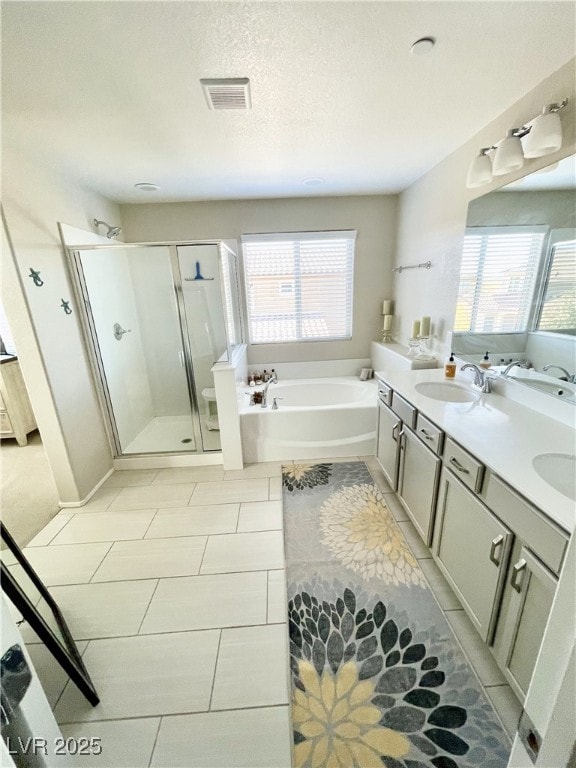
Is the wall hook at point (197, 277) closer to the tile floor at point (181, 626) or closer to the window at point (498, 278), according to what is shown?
the tile floor at point (181, 626)

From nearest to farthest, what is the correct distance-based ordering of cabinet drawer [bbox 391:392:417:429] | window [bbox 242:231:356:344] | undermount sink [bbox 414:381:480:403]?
1. cabinet drawer [bbox 391:392:417:429]
2. undermount sink [bbox 414:381:480:403]
3. window [bbox 242:231:356:344]

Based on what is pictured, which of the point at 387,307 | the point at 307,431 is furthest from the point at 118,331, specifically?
the point at 387,307

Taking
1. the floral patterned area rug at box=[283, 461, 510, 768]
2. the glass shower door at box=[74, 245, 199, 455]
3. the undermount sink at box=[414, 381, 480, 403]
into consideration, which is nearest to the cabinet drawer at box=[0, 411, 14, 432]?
the glass shower door at box=[74, 245, 199, 455]

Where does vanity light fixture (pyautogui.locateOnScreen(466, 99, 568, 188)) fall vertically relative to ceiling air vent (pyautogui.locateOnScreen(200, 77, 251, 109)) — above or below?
below

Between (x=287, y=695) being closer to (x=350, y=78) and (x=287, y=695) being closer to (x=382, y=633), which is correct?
(x=382, y=633)

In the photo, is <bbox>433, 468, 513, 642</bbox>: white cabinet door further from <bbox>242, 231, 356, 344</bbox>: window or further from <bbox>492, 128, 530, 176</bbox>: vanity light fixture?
<bbox>242, 231, 356, 344</bbox>: window

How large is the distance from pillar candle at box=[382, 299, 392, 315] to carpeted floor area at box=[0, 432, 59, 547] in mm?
3691

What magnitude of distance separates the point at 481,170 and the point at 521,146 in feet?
0.77

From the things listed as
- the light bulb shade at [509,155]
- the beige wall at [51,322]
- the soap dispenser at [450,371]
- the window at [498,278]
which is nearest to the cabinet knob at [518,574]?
the window at [498,278]

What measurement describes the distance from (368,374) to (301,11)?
10.1 ft

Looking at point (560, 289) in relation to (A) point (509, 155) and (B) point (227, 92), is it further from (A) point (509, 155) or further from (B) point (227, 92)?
(B) point (227, 92)

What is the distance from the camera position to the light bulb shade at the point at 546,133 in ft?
4.33

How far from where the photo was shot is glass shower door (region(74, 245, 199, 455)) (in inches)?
108

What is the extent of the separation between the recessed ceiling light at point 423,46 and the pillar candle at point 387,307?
7.69ft
